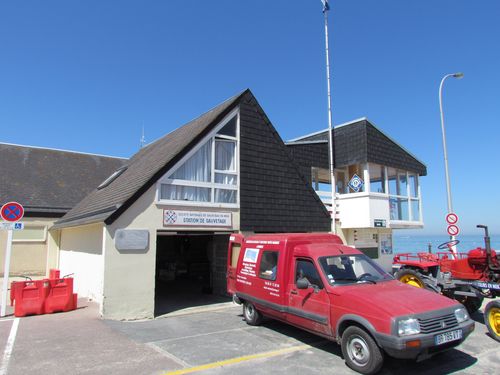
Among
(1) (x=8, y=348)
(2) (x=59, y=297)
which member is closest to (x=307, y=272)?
(1) (x=8, y=348)

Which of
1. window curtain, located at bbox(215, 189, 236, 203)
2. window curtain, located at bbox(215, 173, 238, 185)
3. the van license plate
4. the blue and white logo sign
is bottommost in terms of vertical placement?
the van license plate

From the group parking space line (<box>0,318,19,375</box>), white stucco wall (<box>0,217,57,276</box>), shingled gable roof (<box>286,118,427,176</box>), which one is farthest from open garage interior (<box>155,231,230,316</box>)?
shingled gable roof (<box>286,118,427,176</box>)

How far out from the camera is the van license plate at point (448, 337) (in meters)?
5.33

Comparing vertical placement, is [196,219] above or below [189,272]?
above

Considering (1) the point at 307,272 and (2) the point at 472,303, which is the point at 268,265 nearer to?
(1) the point at 307,272

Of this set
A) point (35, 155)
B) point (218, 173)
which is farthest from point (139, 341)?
point (35, 155)

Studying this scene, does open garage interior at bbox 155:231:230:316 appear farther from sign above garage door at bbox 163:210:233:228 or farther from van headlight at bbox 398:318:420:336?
van headlight at bbox 398:318:420:336

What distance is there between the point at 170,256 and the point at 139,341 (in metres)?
12.5

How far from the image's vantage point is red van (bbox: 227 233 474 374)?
17.5 feet

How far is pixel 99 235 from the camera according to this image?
434 inches

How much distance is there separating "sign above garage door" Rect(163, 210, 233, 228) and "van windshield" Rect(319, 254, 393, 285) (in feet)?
15.8

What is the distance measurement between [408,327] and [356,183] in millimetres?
12410

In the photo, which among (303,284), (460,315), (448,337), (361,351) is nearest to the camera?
(448,337)

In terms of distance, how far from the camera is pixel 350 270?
6.93m
